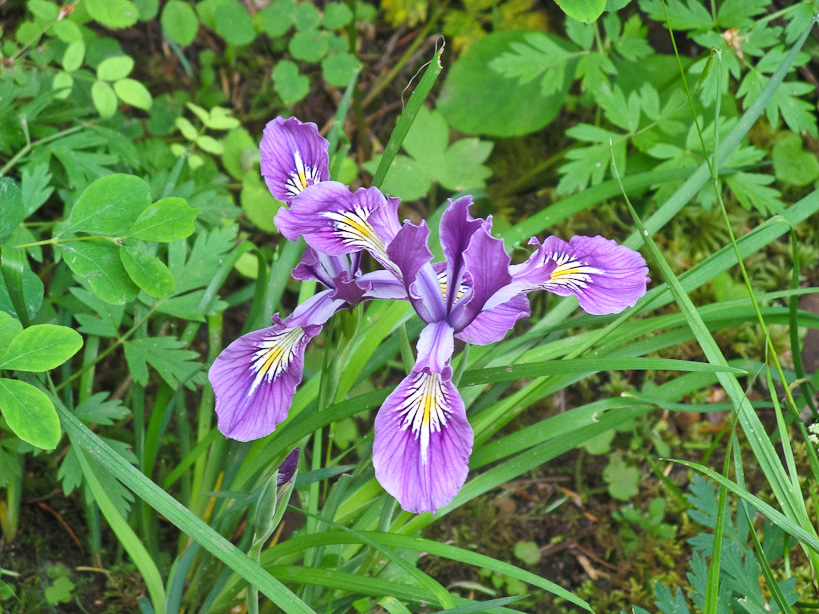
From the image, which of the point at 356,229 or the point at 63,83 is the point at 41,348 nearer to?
the point at 356,229

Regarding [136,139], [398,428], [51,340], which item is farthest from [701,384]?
[136,139]

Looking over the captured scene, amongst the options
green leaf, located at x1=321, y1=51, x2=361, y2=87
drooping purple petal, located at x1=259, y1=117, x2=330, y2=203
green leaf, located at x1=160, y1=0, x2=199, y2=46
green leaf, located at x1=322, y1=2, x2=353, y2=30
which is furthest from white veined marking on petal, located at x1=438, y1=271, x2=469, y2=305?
green leaf, located at x1=160, y1=0, x2=199, y2=46

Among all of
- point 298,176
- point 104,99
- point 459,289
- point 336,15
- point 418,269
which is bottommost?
point 459,289

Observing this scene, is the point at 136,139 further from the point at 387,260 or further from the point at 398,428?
the point at 398,428

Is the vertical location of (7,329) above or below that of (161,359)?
above

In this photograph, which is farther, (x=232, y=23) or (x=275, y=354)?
(x=232, y=23)

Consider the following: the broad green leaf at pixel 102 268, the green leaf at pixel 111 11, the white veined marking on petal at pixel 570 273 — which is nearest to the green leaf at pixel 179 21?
the green leaf at pixel 111 11

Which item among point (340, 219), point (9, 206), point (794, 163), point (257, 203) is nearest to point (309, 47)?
point (257, 203)

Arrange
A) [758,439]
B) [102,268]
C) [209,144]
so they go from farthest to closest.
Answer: [209,144] → [102,268] → [758,439]
